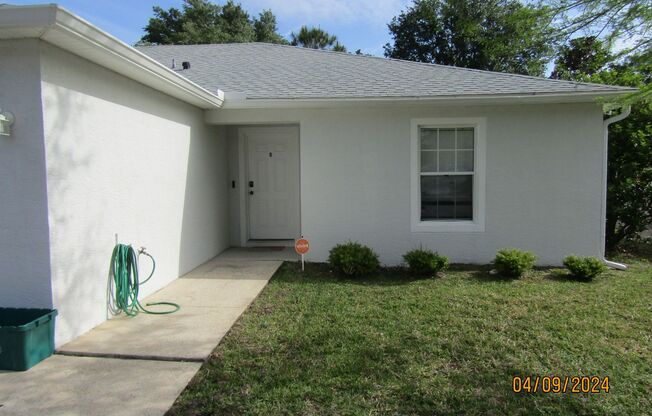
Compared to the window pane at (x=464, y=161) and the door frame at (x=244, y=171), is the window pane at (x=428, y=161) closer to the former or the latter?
the window pane at (x=464, y=161)

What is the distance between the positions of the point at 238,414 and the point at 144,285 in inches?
118

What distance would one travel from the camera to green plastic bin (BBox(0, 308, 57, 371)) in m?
3.39

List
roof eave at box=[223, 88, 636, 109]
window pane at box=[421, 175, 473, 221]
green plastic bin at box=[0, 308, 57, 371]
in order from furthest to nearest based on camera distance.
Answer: window pane at box=[421, 175, 473, 221] → roof eave at box=[223, 88, 636, 109] → green plastic bin at box=[0, 308, 57, 371]

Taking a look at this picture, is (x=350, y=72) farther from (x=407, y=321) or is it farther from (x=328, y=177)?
(x=407, y=321)

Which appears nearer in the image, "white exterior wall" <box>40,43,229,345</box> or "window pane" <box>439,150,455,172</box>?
"white exterior wall" <box>40,43,229,345</box>

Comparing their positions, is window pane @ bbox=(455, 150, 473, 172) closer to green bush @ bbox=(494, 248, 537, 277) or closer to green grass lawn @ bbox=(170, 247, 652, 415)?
green bush @ bbox=(494, 248, 537, 277)

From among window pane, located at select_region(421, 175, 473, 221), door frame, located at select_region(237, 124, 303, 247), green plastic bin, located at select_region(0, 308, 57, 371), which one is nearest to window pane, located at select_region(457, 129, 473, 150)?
window pane, located at select_region(421, 175, 473, 221)

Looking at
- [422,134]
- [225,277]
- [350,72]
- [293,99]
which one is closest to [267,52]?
[350,72]

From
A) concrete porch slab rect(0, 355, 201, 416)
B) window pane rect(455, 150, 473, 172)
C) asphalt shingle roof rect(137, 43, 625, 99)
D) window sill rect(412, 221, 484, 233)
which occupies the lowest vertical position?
concrete porch slab rect(0, 355, 201, 416)

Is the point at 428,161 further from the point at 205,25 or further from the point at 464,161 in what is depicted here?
the point at 205,25

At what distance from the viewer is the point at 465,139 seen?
725cm

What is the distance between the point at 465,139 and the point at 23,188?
6.09m

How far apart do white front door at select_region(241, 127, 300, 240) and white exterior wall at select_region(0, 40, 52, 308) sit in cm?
506

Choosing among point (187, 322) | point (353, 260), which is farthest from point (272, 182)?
point (187, 322)
